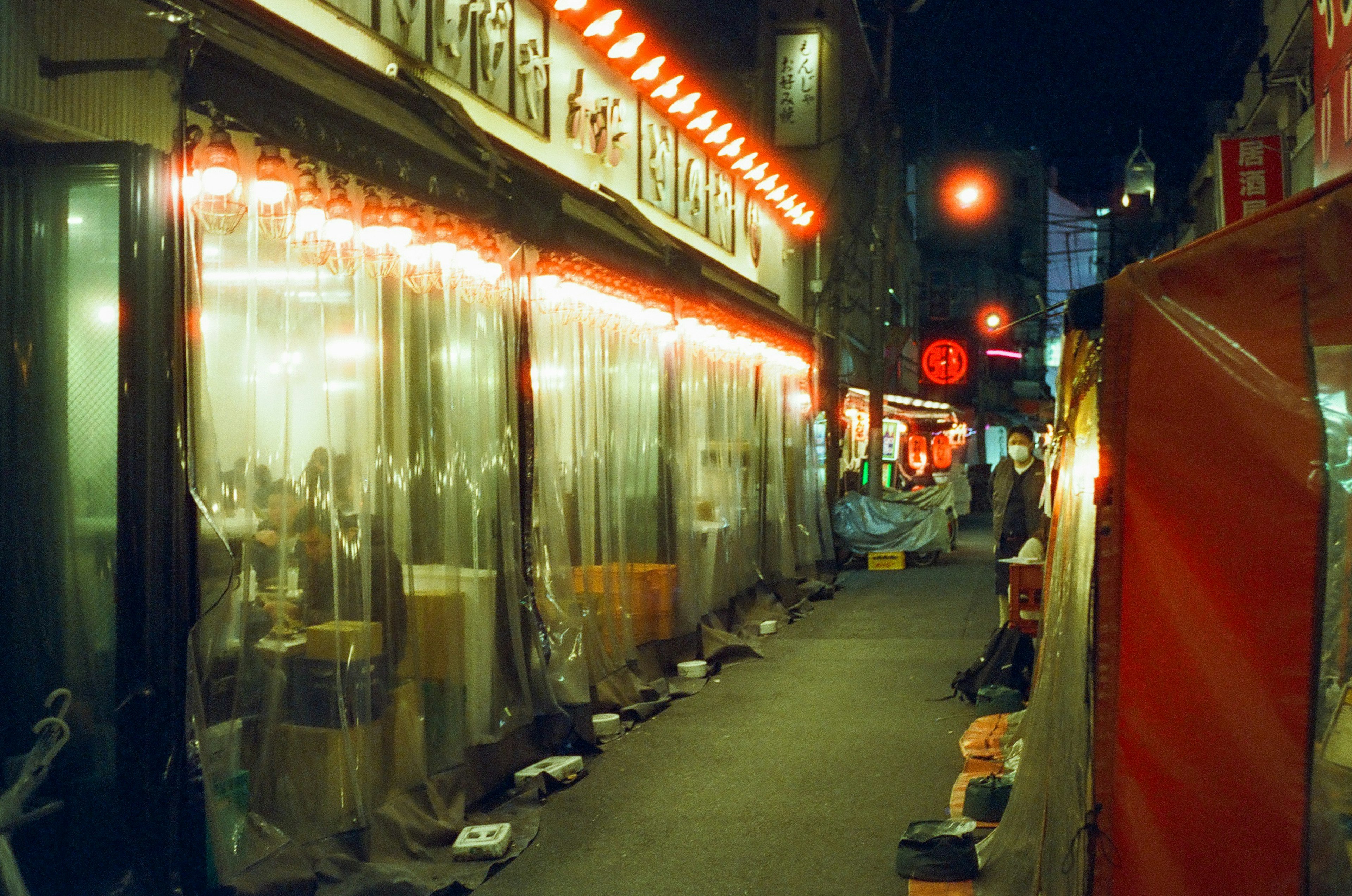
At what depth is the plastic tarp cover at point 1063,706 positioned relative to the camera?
14.6 feet

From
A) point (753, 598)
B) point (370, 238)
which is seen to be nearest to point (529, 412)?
point (370, 238)

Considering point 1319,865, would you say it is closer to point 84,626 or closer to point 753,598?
point 84,626

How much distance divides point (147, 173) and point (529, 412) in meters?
3.87

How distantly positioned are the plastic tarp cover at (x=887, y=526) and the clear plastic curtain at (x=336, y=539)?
14345 mm

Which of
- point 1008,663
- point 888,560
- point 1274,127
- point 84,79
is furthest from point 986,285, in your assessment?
point 84,79

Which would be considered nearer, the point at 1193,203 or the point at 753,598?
the point at 753,598

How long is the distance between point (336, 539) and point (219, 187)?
1996 mm

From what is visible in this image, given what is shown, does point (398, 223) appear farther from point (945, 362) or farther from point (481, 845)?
point (945, 362)

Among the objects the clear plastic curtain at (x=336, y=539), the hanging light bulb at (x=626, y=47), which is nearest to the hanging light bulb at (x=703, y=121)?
the hanging light bulb at (x=626, y=47)

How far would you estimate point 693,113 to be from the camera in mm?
13766

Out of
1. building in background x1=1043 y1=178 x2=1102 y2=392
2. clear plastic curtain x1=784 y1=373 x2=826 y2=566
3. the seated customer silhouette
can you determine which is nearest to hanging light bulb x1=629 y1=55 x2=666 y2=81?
clear plastic curtain x1=784 y1=373 x2=826 y2=566

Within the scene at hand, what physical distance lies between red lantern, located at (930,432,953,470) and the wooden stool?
29026 millimetres

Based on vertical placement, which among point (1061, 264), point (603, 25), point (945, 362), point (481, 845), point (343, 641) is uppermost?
point (1061, 264)

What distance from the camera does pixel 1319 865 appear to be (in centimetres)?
362
